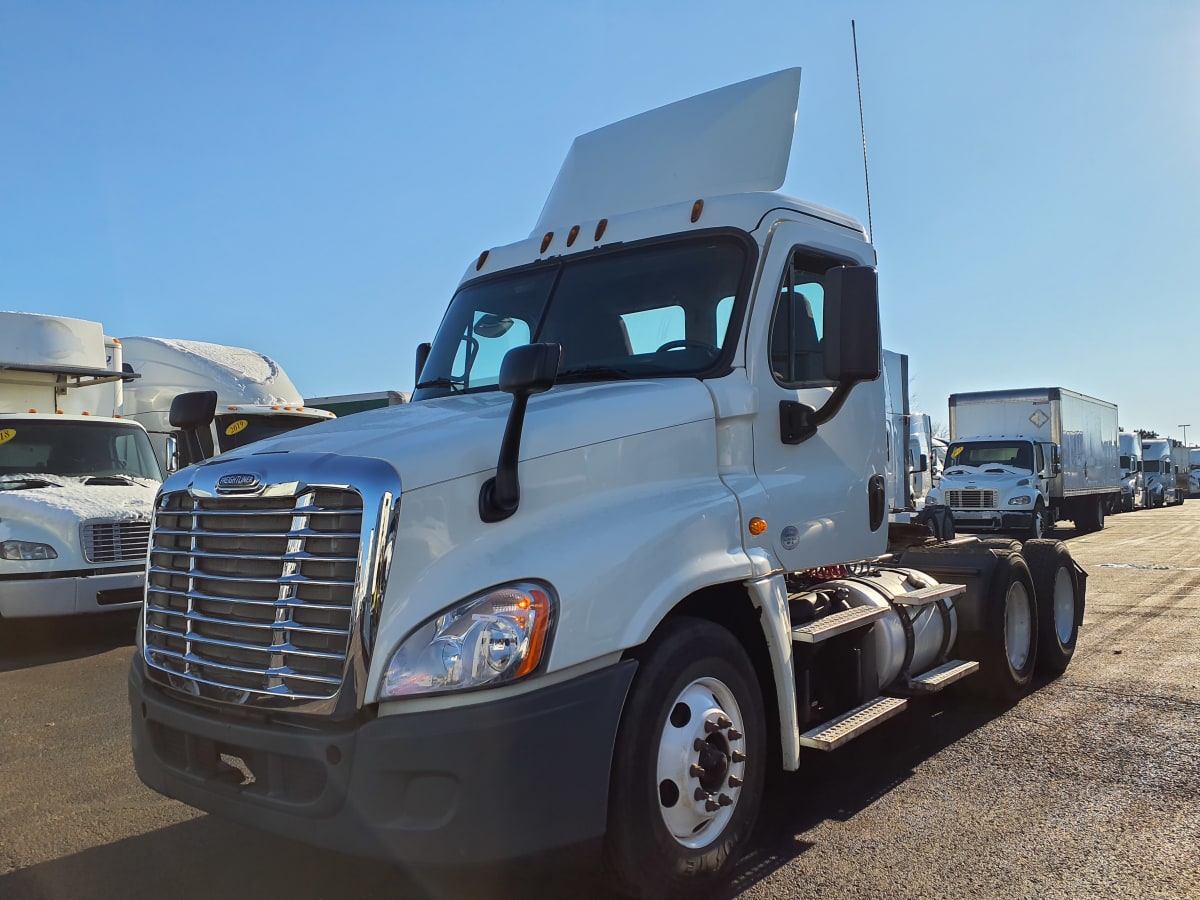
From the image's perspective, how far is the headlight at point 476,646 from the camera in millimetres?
2961

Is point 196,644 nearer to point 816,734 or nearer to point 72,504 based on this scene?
point 816,734

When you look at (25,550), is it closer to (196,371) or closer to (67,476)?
(67,476)

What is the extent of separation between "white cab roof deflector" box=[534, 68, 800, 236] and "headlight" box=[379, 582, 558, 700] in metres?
2.64

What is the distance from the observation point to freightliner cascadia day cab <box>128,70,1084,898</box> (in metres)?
2.97

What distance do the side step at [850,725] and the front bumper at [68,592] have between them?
6319 mm

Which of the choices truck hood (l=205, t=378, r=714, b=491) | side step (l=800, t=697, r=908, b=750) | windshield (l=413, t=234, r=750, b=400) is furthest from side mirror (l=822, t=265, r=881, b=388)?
side step (l=800, t=697, r=908, b=750)

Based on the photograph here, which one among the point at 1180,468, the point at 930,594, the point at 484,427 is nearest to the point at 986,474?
the point at 930,594

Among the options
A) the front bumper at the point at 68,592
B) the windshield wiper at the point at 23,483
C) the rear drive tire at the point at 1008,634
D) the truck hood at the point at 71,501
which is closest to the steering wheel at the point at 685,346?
the rear drive tire at the point at 1008,634

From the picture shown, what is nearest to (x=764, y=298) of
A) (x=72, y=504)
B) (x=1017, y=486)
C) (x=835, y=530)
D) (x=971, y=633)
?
(x=835, y=530)

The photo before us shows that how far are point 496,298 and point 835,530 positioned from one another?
2.03m

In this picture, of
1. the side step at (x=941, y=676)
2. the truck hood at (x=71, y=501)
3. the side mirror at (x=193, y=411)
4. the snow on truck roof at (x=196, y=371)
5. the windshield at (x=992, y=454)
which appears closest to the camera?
the side mirror at (x=193, y=411)

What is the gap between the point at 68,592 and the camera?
8641mm

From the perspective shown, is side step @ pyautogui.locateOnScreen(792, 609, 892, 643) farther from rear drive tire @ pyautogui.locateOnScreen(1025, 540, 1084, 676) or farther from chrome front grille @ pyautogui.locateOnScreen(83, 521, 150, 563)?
chrome front grille @ pyautogui.locateOnScreen(83, 521, 150, 563)

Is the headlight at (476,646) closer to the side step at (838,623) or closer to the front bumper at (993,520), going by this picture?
the side step at (838,623)
